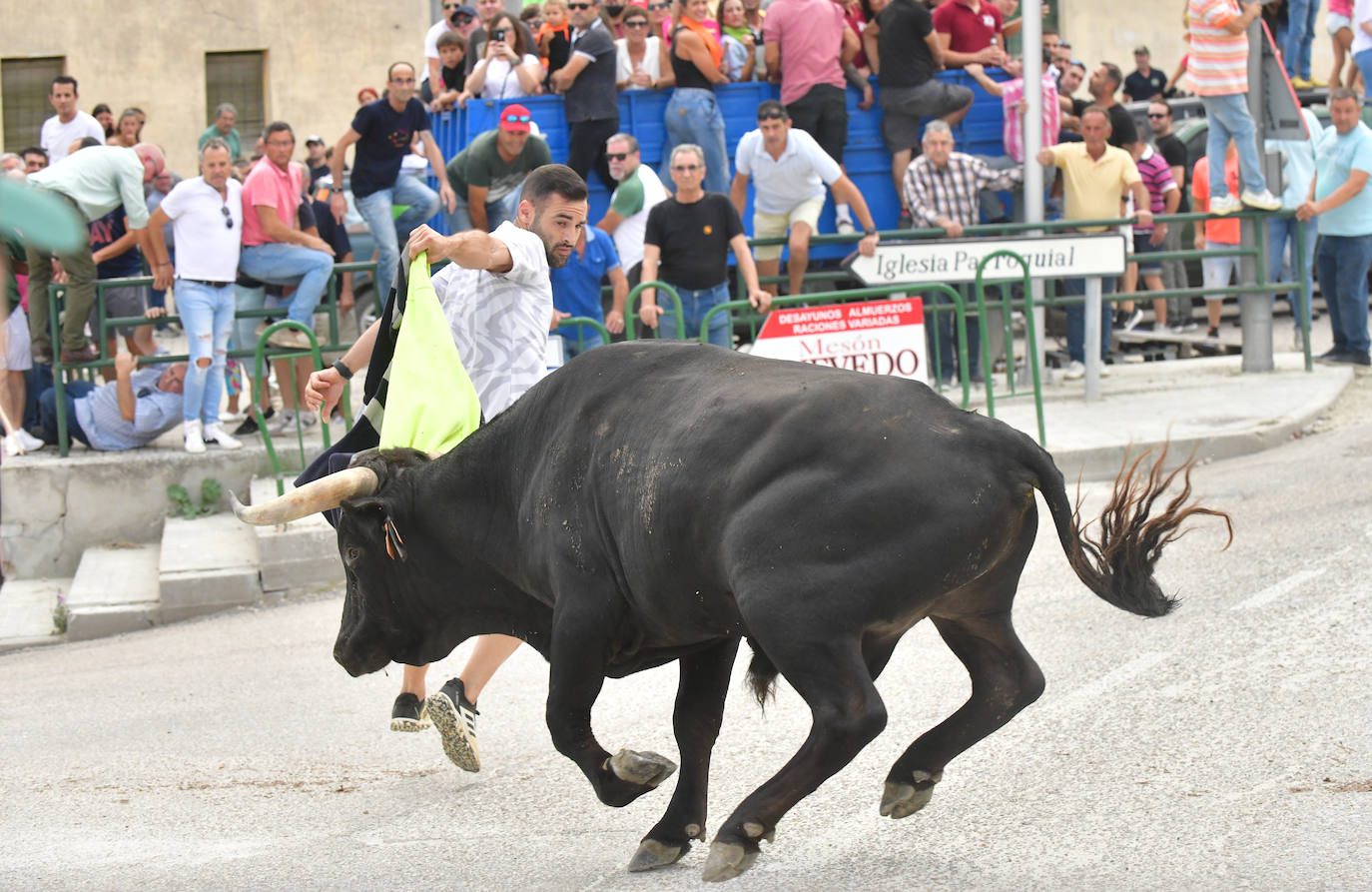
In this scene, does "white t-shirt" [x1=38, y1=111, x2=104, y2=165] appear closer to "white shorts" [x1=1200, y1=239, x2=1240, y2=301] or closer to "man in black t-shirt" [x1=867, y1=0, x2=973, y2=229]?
"man in black t-shirt" [x1=867, y1=0, x2=973, y2=229]

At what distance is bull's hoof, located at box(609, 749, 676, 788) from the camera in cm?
433

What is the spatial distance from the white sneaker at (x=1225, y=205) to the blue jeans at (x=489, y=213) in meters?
5.28

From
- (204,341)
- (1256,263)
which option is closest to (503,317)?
(204,341)

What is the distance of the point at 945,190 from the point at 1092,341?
5.08 ft

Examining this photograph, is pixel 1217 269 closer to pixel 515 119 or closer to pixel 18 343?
pixel 515 119

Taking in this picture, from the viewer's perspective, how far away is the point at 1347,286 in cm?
1207

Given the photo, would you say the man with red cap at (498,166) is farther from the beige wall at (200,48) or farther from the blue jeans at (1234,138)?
the beige wall at (200,48)

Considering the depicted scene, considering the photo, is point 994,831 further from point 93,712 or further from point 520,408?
point 93,712

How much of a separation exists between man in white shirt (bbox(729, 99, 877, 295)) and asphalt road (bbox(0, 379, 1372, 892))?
3974mm

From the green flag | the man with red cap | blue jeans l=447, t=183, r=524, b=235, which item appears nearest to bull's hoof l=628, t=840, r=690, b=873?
the green flag

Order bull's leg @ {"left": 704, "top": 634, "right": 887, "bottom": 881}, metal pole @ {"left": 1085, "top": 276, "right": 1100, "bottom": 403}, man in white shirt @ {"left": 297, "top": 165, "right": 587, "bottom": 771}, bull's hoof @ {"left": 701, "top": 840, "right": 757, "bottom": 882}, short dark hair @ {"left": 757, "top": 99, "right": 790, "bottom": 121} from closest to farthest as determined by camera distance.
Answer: bull's leg @ {"left": 704, "top": 634, "right": 887, "bottom": 881}
bull's hoof @ {"left": 701, "top": 840, "right": 757, "bottom": 882}
man in white shirt @ {"left": 297, "top": 165, "right": 587, "bottom": 771}
short dark hair @ {"left": 757, "top": 99, "right": 790, "bottom": 121}
metal pole @ {"left": 1085, "top": 276, "right": 1100, "bottom": 403}

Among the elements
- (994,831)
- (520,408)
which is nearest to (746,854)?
(994,831)

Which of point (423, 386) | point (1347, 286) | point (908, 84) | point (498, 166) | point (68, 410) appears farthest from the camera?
point (908, 84)

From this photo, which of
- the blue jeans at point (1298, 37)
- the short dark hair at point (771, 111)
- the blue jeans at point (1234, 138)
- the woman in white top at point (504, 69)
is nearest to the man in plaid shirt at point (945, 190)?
the short dark hair at point (771, 111)
